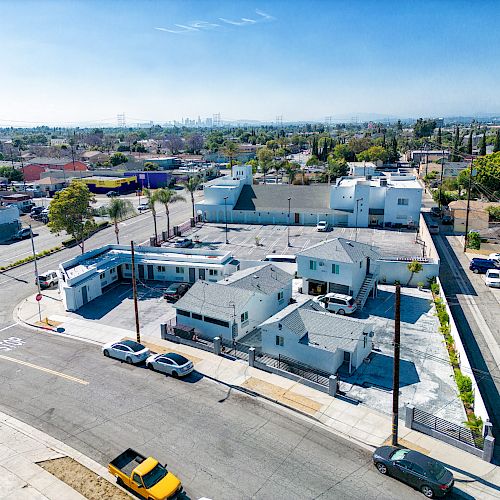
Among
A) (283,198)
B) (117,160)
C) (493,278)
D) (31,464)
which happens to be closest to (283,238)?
(283,198)

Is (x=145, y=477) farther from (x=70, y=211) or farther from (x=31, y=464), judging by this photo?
(x=70, y=211)

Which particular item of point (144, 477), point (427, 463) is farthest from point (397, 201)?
point (144, 477)

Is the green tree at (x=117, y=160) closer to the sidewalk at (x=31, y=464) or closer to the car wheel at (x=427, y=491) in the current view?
the sidewalk at (x=31, y=464)

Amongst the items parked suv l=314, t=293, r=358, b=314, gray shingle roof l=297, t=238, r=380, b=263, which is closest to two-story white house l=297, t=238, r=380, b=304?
gray shingle roof l=297, t=238, r=380, b=263

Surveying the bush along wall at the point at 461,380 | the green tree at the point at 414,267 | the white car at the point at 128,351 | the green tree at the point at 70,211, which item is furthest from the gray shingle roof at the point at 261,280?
the green tree at the point at 70,211

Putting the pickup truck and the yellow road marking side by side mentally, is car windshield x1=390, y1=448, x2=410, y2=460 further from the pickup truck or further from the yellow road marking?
the yellow road marking
